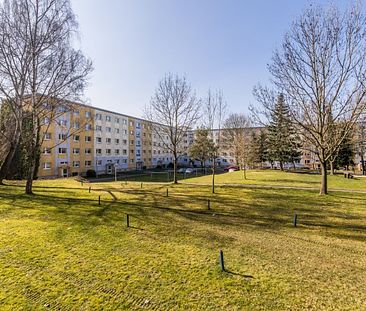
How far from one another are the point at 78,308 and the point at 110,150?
5393 centimetres

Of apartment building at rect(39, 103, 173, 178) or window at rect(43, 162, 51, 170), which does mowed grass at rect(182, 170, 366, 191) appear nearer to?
apartment building at rect(39, 103, 173, 178)

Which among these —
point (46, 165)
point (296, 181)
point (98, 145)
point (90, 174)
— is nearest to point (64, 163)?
point (46, 165)

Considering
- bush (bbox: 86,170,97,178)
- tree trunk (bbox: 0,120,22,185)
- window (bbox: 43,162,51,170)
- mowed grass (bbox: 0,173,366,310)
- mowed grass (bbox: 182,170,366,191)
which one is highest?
tree trunk (bbox: 0,120,22,185)

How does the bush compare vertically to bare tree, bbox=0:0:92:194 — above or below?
below

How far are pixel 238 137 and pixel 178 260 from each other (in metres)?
34.7

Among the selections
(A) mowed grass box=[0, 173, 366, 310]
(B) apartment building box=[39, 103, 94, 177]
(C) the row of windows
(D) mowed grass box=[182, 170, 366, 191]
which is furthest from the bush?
(A) mowed grass box=[0, 173, 366, 310]

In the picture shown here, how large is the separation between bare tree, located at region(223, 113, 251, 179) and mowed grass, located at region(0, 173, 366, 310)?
20.7m

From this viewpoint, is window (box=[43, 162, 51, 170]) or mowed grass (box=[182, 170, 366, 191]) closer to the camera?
mowed grass (box=[182, 170, 366, 191])

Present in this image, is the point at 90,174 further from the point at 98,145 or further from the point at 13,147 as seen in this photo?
the point at 13,147

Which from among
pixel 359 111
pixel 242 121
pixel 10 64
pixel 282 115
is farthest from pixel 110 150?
pixel 359 111

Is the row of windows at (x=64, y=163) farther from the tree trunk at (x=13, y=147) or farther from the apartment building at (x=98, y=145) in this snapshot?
the tree trunk at (x=13, y=147)

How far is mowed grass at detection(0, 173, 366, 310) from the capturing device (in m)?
4.58

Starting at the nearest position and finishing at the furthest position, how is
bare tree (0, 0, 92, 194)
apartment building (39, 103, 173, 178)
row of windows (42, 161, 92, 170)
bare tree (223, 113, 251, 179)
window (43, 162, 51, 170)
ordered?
bare tree (0, 0, 92, 194) < bare tree (223, 113, 251, 179) < window (43, 162, 51, 170) < row of windows (42, 161, 92, 170) < apartment building (39, 103, 173, 178)

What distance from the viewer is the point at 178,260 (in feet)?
20.8
